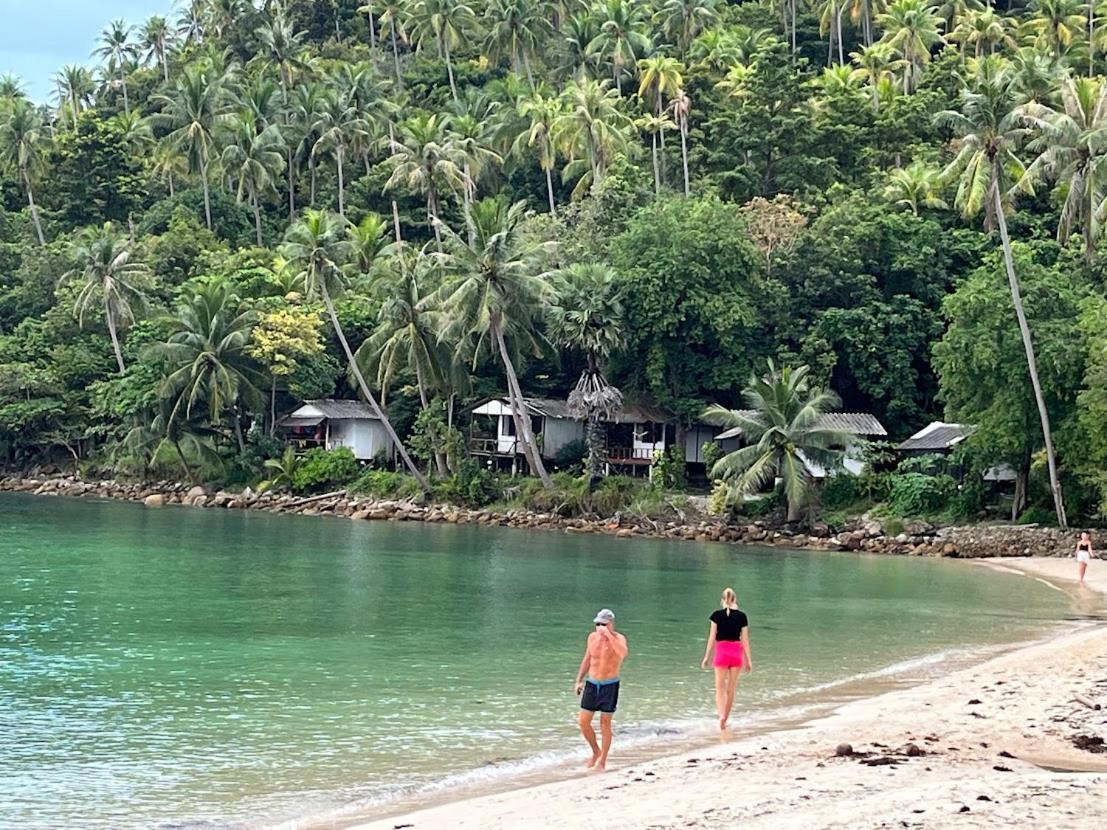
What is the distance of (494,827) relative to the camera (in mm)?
11086

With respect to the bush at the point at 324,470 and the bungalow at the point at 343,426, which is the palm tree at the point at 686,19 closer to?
the bungalow at the point at 343,426

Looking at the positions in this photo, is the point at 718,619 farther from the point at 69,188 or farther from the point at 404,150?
the point at 69,188

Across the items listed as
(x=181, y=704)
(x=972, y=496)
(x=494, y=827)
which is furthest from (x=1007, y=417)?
(x=494, y=827)

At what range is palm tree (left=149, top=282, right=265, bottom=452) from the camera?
61250 mm

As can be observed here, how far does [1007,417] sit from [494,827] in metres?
37.5

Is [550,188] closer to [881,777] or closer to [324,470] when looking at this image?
[324,470]

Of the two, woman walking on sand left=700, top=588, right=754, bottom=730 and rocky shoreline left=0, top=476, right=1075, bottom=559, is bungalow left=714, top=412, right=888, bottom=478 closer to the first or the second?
rocky shoreline left=0, top=476, right=1075, bottom=559

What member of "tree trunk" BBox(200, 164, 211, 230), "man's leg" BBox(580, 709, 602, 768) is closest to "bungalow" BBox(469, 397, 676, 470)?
"tree trunk" BBox(200, 164, 211, 230)

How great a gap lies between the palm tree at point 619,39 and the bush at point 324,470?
3159 centimetres

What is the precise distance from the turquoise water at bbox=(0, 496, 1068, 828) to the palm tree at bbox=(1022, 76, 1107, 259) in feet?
44.4

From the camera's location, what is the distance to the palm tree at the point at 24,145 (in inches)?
3167

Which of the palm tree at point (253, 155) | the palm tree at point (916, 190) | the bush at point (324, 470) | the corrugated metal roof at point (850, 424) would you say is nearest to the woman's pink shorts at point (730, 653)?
the corrugated metal roof at point (850, 424)

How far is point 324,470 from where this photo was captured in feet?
205

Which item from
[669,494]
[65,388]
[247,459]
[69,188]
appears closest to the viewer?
[669,494]
